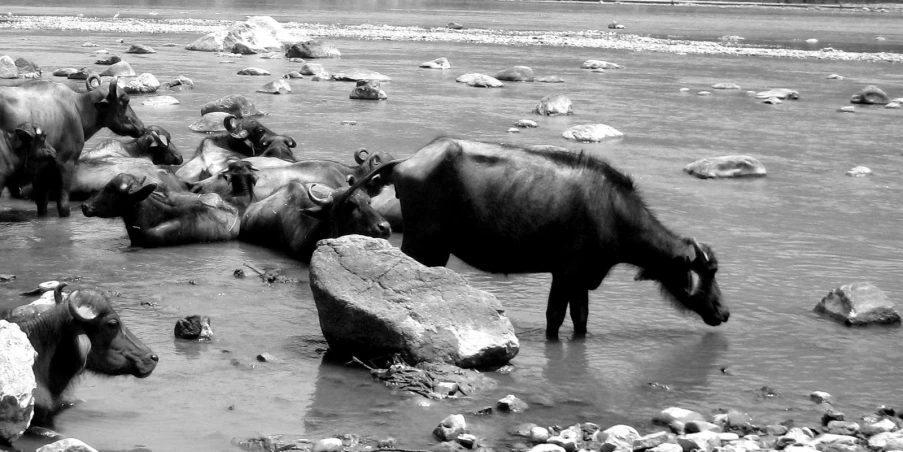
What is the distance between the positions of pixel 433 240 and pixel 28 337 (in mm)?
3302

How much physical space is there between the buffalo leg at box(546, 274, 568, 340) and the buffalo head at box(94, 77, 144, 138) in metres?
7.03

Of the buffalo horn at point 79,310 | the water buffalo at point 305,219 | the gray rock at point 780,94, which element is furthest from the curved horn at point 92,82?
the gray rock at point 780,94

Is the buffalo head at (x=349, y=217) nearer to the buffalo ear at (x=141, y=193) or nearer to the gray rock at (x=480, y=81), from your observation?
the buffalo ear at (x=141, y=193)

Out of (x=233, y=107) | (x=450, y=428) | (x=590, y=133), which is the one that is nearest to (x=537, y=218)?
(x=450, y=428)

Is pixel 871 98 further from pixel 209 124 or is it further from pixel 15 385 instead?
pixel 15 385

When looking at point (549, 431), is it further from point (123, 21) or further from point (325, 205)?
point (123, 21)

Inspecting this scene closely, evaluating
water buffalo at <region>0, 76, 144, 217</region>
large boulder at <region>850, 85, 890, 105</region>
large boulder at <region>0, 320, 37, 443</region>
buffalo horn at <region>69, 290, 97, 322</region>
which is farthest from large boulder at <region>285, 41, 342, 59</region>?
large boulder at <region>0, 320, 37, 443</region>

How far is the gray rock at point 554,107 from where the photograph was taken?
69.5 ft

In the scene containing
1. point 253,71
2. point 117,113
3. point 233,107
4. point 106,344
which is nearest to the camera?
point 106,344

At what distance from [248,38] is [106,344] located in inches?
1111

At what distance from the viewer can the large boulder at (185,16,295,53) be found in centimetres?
3369

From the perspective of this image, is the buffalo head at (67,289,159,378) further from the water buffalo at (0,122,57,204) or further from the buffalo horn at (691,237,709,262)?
the water buffalo at (0,122,57,204)

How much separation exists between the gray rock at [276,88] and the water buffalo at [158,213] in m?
11.6

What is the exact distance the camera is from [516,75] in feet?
90.8
